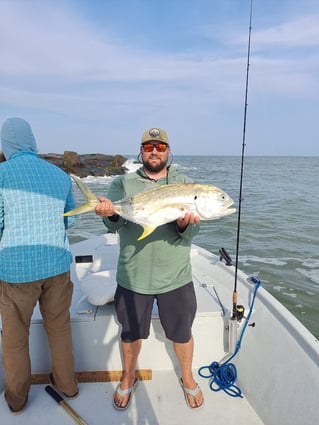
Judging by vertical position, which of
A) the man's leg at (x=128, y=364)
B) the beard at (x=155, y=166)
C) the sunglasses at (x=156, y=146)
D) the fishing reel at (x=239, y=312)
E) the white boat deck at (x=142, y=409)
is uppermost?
the sunglasses at (x=156, y=146)

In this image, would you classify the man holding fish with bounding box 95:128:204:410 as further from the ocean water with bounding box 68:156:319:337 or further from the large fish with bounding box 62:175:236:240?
the ocean water with bounding box 68:156:319:337

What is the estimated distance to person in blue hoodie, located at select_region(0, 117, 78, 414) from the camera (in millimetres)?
2363

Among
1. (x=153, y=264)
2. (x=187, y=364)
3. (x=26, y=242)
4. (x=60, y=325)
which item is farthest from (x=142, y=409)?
(x=26, y=242)

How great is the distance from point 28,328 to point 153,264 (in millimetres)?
1165

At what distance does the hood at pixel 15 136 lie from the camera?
2443mm

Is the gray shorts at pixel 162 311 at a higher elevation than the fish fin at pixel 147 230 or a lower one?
lower

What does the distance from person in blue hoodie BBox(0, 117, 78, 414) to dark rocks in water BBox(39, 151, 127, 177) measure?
31.4 meters

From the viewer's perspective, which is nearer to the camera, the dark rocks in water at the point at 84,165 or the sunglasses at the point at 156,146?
the sunglasses at the point at 156,146

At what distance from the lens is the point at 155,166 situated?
2729 millimetres

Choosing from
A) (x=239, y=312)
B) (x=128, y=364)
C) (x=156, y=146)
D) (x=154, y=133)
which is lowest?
(x=128, y=364)

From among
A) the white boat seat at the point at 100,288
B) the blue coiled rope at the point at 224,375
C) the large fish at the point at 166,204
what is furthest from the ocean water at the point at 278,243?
the blue coiled rope at the point at 224,375

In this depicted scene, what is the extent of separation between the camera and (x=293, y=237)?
987cm

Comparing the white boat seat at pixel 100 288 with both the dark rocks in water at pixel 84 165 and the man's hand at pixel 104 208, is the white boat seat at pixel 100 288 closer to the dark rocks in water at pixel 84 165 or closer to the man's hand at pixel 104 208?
the man's hand at pixel 104 208

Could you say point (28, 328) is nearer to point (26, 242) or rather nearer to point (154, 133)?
point (26, 242)
